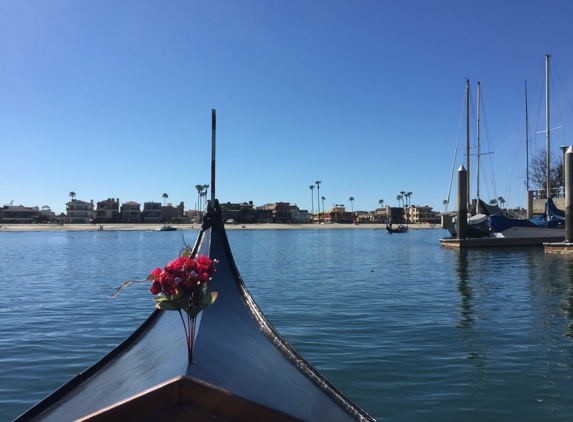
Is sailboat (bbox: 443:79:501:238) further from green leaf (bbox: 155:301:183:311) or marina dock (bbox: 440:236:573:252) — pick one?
green leaf (bbox: 155:301:183:311)

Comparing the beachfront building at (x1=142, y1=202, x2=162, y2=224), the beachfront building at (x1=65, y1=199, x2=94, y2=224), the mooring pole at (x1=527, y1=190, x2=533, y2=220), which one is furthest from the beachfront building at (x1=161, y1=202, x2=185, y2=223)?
the mooring pole at (x1=527, y1=190, x2=533, y2=220)

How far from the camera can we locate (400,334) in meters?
10.3

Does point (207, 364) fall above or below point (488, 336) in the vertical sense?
above

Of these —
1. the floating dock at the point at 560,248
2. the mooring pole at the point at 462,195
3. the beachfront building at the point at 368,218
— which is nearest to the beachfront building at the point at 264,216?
the beachfront building at the point at 368,218

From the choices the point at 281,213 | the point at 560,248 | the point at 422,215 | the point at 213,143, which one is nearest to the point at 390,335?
the point at 213,143

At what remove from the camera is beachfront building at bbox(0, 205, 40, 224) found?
5236 inches

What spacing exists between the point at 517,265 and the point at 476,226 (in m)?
15.9

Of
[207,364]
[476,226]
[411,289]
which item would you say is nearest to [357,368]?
[207,364]

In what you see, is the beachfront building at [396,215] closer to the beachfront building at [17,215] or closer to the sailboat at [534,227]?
the beachfront building at [17,215]

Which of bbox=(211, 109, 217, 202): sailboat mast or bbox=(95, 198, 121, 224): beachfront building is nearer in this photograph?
bbox=(211, 109, 217, 202): sailboat mast

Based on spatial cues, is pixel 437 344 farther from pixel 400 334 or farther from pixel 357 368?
pixel 357 368

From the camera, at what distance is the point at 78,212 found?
138 meters

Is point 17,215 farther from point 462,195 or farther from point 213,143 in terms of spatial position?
point 213,143

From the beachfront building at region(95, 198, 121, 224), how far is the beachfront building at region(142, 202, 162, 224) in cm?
758
